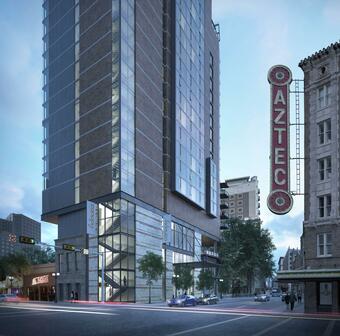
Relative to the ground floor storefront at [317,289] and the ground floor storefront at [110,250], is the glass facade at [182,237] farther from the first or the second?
the ground floor storefront at [317,289]

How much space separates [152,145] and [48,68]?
27849mm

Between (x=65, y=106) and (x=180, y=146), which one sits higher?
(x=65, y=106)

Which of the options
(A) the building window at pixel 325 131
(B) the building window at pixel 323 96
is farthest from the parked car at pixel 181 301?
(B) the building window at pixel 323 96

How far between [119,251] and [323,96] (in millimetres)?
40635

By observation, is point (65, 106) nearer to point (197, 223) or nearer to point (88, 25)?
point (88, 25)

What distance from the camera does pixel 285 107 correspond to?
149ft

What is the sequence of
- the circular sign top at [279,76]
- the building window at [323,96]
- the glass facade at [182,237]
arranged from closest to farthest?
the circular sign top at [279,76], the building window at [323,96], the glass facade at [182,237]

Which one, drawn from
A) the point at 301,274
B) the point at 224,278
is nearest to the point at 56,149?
the point at 224,278

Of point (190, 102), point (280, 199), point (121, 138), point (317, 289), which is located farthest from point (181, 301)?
point (190, 102)

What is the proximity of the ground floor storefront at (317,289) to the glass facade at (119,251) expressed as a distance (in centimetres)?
3597

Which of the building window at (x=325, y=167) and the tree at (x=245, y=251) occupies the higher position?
the building window at (x=325, y=167)

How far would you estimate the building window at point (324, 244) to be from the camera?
43375mm

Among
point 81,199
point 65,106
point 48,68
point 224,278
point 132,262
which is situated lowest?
point 224,278

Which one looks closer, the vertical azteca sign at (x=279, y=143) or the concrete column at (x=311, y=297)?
the concrete column at (x=311, y=297)
